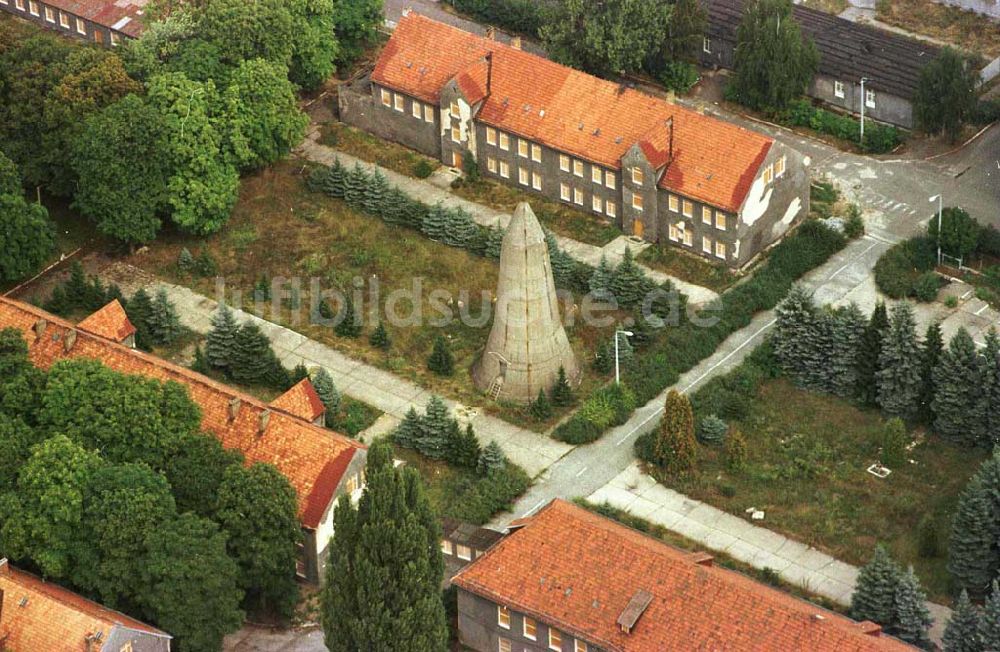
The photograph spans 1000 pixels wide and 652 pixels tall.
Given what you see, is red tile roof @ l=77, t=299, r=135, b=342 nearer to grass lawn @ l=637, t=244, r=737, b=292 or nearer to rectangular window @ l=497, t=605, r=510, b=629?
rectangular window @ l=497, t=605, r=510, b=629

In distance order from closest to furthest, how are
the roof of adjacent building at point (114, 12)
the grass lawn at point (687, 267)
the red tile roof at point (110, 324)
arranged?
1. the red tile roof at point (110, 324)
2. the grass lawn at point (687, 267)
3. the roof of adjacent building at point (114, 12)

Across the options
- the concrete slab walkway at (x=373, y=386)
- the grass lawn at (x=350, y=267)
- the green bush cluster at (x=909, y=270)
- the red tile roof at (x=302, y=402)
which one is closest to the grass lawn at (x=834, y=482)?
the concrete slab walkway at (x=373, y=386)

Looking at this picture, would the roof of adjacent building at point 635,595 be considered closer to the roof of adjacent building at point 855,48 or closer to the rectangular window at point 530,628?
the rectangular window at point 530,628

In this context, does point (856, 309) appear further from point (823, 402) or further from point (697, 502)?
point (697, 502)

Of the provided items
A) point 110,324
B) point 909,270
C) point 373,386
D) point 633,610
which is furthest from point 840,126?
point 633,610

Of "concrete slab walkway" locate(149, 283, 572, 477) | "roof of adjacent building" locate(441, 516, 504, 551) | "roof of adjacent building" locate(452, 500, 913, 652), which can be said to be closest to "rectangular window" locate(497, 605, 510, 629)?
"roof of adjacent building" locate(452, 500, 913, 652)

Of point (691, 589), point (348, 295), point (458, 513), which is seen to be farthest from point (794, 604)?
point (348, 295)

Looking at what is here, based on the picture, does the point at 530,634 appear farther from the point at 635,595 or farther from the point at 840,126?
the point at 840,126
